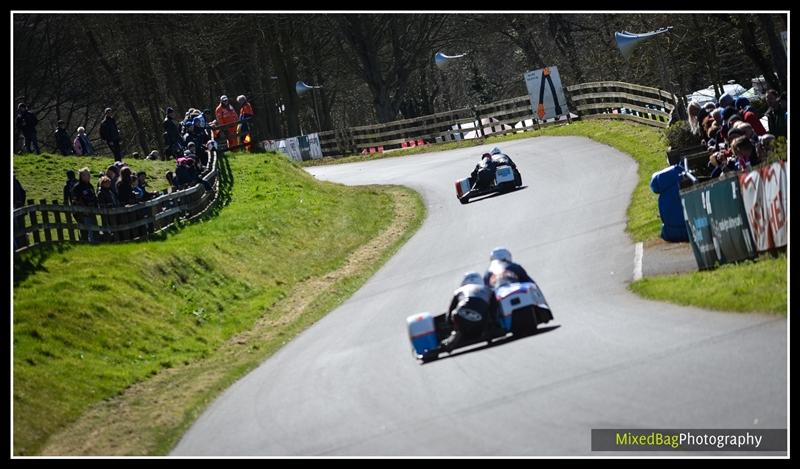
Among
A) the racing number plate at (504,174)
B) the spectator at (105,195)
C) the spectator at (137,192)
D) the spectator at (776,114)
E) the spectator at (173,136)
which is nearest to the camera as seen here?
the spectator at (776,114)

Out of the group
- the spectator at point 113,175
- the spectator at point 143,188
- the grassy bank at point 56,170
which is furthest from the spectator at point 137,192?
the grassy bank at point 56,170

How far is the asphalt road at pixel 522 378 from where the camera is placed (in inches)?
412

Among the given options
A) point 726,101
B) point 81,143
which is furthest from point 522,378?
point 81,143

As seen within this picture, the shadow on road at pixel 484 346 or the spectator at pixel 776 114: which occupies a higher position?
the spectator at pixel 776 114

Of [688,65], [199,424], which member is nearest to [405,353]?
[199,424]

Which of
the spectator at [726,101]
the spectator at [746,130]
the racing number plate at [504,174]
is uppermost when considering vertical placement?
the spectator at [726,101]

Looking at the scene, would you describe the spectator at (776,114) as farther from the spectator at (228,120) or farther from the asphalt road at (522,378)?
the spectator at (228,120)

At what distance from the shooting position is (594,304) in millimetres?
17047

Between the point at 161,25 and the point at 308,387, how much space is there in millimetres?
38885

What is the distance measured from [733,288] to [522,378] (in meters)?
3.37

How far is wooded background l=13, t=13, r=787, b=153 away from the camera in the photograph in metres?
49.3

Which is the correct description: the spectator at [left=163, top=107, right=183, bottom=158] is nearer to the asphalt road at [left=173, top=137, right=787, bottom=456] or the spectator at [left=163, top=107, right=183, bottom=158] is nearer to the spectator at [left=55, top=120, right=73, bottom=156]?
the spectator at [left=55, top=120, right=73, bottom=156]

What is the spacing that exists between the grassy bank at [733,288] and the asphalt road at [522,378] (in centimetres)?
27
